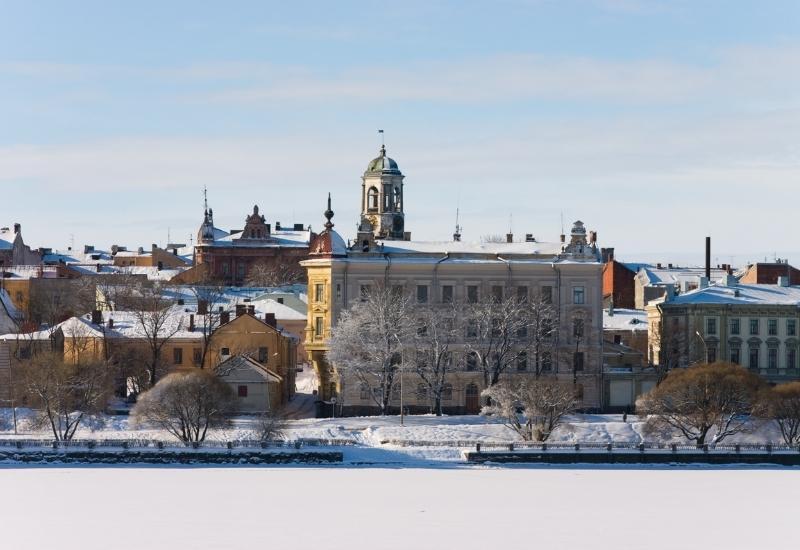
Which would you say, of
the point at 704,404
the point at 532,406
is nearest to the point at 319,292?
the point at 532,406

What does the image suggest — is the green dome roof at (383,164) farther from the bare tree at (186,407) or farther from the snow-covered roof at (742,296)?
the bare tree at (186,407)

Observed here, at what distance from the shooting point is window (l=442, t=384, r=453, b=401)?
9469 cm

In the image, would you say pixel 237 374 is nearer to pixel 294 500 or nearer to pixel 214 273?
pixel 294 500

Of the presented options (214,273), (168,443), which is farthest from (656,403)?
(214,273)

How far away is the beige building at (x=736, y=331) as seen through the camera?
4077 inches

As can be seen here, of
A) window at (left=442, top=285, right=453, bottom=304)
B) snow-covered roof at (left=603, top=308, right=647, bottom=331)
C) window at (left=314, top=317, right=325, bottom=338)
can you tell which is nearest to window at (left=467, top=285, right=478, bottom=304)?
window at (left=442, top=285, right=453, bottom=304)

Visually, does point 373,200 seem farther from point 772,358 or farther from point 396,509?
point 396,509

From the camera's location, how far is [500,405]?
86.8m

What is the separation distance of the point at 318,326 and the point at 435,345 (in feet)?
20.1

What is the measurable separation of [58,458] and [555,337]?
27.4 m

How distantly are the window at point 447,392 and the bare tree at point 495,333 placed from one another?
176 centimetres

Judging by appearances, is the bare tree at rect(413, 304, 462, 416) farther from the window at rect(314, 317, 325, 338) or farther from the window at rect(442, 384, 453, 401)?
the window at rect(314, 317, 325, 338)

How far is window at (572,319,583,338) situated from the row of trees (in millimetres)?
1072

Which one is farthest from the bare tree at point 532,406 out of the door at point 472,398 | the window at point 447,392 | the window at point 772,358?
the window at point 772,358
